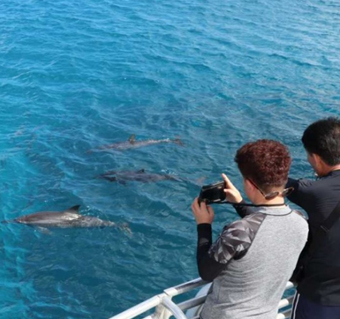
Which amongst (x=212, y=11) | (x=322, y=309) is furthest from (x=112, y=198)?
(x=212, y=11)

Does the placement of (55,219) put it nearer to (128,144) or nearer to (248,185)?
(128,144)

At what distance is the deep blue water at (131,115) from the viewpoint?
789 centimetres

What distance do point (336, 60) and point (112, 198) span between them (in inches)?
520

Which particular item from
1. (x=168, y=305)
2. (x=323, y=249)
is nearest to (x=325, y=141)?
(x=323, y=249)

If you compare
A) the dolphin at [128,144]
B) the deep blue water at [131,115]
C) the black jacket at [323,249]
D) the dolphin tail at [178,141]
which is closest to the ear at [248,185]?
the black jacket at [323,249]

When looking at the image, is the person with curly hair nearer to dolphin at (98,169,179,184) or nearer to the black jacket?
the black jacket

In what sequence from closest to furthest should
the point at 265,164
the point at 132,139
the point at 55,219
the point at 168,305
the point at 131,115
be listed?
1. the point at 265,164
2. the point at 168,305
3. the point at 55,219
4. the point at 132,139
5. the point at 131,115

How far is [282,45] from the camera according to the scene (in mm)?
20297

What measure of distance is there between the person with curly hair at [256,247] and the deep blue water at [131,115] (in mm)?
4390

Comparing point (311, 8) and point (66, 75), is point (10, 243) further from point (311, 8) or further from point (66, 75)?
point (311, 8)

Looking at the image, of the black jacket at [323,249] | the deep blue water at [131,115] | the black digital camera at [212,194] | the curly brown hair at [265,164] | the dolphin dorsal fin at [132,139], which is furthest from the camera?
the dolphin dorsal fin at [132,139]

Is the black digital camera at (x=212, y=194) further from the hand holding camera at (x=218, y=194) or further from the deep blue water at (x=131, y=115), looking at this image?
the deep blue water at (x=131, y=115)

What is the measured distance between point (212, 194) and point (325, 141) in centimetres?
105

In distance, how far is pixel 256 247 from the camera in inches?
116
